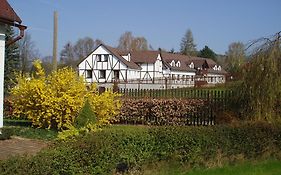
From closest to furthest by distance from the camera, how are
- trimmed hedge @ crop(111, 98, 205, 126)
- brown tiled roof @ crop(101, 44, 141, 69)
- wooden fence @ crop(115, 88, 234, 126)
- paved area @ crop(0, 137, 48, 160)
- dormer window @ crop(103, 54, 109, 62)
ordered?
paved area @ crop(0, 137, 48, 160)
wooden fence @ crop(115, 88, 234, 126)
trimmed hedge @ crop(111, 98, 205, 126)
brown tiled roof @ crop(101, 44, 141, 69)
dormer window @ crop(103, 54, 109, 62)

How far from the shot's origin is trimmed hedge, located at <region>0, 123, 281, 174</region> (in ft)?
20.8

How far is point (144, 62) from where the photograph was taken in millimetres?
66125

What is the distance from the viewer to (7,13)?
1321 cm

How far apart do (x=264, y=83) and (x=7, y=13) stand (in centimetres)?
881

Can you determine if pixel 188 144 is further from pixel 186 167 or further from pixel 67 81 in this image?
pixel 67 81

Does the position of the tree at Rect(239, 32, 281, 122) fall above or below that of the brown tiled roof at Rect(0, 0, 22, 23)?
below

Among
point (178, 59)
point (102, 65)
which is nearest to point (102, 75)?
point (102, 65)

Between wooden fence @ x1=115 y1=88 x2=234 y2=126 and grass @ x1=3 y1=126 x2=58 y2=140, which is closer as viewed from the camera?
grass @ x1=3 y1=126 x2=58 y2=140

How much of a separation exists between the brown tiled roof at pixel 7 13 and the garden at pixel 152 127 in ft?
6.40

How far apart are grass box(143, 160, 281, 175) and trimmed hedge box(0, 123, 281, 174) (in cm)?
20

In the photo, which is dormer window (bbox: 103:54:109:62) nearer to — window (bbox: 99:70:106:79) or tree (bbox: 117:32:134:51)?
window (bbox: 99:70:106:79)

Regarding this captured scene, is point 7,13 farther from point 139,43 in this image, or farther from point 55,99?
point 139,43

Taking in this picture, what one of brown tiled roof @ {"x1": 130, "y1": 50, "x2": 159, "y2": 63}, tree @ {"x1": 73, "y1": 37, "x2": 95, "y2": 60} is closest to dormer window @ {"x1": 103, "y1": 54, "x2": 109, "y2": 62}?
brown tiled roof @ {"x1": 130, "y1": 50, "x2": 159, "y2": 63}

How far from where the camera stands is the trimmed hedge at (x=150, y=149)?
633 cm
